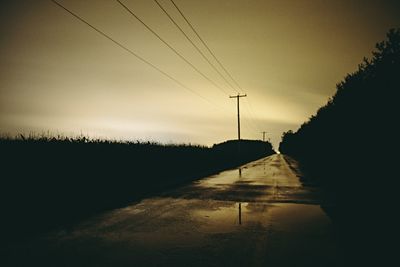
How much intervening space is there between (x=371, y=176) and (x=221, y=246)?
17728 millimetres

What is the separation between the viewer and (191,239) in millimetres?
7000

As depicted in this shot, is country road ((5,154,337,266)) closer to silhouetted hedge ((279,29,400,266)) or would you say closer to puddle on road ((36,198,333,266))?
puddle on road ((36,198,333,266))

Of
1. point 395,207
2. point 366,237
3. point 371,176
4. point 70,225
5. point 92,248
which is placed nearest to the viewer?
point 92,248

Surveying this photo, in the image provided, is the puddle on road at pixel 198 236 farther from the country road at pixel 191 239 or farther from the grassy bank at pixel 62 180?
the grassy bank at pixel 62 180

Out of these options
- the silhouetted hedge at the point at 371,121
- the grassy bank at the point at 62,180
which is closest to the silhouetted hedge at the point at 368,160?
the silhouetted hedge at the point at 371,121

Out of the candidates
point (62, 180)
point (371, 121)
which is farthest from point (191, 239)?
point (371, 121)

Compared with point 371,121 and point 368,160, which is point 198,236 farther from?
point 368,160

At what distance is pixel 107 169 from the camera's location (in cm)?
1847

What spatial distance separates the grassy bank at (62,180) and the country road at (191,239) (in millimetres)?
1483

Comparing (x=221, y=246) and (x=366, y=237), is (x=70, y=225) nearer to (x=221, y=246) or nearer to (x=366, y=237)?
(x=221, y=246)

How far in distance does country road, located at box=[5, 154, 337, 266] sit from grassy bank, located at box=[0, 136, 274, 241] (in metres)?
1.48

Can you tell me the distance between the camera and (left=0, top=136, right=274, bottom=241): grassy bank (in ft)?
32.3

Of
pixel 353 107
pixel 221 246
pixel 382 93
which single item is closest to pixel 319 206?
pixel 221 246

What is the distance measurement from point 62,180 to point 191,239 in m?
8.98
